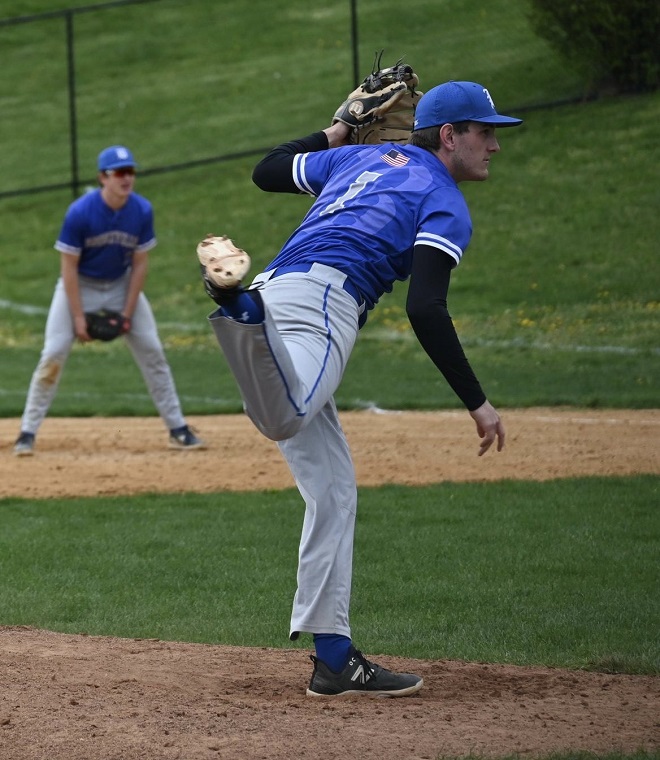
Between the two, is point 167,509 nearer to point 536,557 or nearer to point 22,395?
point 536,557

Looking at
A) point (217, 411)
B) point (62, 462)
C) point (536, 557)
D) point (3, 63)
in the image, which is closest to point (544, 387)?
point (217, 411)

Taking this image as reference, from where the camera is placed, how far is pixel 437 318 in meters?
4.41

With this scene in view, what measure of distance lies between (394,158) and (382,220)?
29 centimetres

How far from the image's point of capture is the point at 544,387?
1299 cm

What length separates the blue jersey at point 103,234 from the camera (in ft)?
32.3

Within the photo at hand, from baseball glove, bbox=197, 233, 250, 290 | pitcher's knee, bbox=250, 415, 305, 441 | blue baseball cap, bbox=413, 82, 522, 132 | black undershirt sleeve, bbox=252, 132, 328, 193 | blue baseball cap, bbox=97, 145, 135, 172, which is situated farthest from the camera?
blue baseball cap, bbox=97, 145, 135, 172

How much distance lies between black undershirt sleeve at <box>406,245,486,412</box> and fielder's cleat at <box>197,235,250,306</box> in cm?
67

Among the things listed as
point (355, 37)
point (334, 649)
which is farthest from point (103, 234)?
point (355, 37)

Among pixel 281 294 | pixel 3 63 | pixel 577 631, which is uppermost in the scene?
pixel 281 294

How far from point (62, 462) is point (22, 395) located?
3.69m

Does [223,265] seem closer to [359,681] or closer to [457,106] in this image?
[457,106]

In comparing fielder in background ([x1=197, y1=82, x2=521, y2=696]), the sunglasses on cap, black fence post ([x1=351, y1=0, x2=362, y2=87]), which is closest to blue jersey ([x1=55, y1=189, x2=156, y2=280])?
the sunglasses on cap

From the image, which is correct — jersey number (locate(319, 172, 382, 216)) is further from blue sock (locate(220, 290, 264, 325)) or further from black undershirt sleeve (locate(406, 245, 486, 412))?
blue sock (locate(220, 290, 264, 325))

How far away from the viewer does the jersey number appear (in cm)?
477
